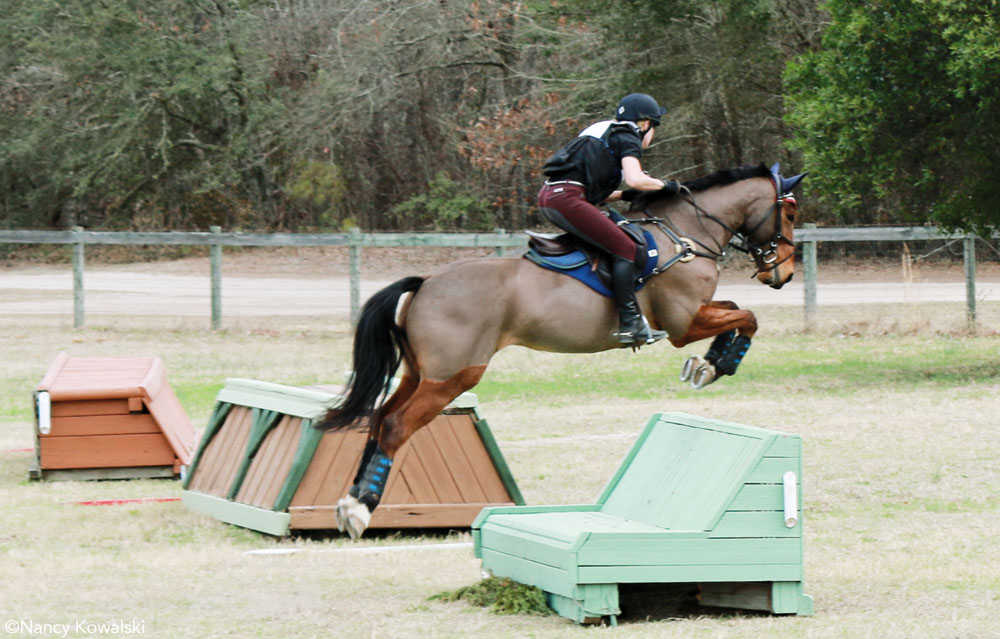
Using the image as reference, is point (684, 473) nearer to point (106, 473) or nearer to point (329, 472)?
point (329, 472)

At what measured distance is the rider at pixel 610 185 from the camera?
23.0ft

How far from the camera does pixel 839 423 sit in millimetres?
12305

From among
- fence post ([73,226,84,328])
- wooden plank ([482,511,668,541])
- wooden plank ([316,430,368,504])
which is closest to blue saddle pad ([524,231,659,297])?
wooden plank ([482,511,668,541])

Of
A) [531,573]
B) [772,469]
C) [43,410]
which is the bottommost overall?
[531,573]

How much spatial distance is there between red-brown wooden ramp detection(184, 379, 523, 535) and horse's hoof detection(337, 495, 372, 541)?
1564mm

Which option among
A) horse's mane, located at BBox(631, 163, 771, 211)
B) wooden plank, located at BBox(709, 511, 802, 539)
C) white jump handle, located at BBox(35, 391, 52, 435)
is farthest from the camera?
white jump handle, located at BBox(35, 391, 52, 435)

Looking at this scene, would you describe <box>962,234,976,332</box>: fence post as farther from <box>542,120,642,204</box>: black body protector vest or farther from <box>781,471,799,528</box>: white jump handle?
<box>781,471,799,528</box>: white jump handle

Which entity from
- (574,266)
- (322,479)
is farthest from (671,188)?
(322,479)

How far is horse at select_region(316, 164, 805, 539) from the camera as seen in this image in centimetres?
674

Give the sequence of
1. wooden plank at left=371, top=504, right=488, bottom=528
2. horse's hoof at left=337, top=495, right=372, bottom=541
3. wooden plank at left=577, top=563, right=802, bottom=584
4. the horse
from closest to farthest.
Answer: wooden plank at left=577, top=563, right=802, bottom=584, horse's hoof at left=337, top=495, right=372, bottom=541, the horse, wooden plank at left=371, top=504, right=488, bottom=528

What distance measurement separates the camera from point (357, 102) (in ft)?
104

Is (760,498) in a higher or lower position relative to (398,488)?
higher

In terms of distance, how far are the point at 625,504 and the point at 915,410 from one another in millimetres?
6999

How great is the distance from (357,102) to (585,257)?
83.2 ft
